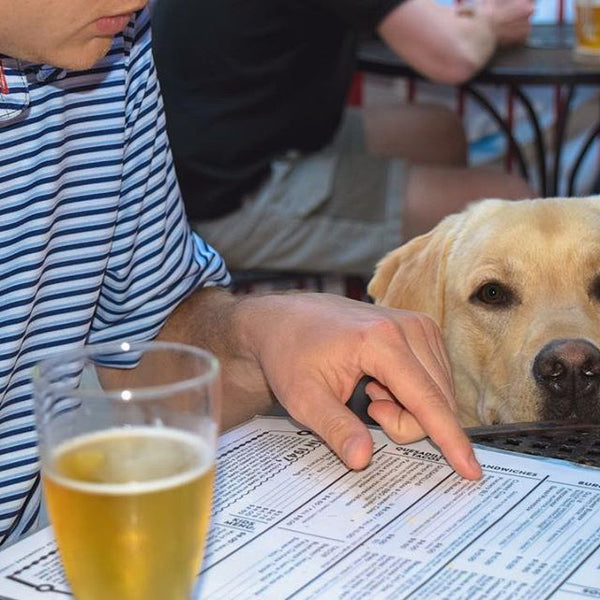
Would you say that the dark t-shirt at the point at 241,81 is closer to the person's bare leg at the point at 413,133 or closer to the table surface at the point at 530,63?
the table surface at the point at 530,63

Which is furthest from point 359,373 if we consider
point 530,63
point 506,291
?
point 530,63

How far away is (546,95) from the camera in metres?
5.53

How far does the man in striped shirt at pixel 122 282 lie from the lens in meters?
1.11

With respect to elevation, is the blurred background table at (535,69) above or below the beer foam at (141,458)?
below

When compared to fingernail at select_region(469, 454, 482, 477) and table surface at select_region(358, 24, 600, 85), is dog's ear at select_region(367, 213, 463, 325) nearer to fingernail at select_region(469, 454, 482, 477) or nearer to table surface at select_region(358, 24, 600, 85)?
fingernail at select_region(469, 454, 482, 477)

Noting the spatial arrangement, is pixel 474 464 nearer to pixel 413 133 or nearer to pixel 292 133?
pixel 292 133

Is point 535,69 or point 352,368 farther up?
point 352,368

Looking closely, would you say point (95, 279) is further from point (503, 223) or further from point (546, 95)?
point (546, 95)

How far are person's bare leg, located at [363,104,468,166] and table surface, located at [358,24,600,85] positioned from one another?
0.22 meters

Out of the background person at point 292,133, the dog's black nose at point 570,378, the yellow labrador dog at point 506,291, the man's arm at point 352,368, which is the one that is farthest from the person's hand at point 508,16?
the man's arm at point 352,368

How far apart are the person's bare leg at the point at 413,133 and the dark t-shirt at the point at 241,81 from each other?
19.1 inches

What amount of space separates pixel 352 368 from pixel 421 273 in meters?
0.91

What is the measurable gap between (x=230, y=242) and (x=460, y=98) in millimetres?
1905

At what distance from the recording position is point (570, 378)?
1.73 metres
